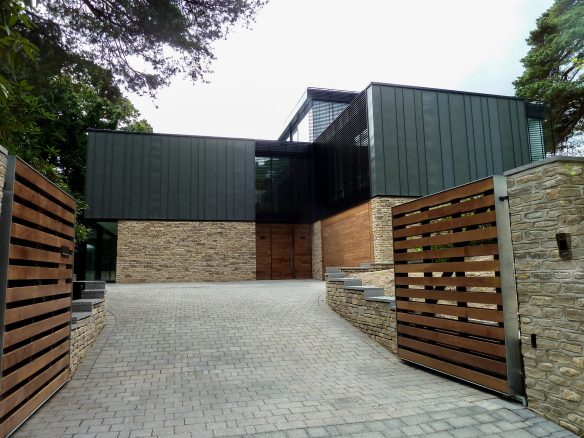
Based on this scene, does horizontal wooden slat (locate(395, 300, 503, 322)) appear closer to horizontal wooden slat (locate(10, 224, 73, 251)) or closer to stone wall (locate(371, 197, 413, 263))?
horizontal wooden slat (locate(10, 224, 73, 251))

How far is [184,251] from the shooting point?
61.0ft

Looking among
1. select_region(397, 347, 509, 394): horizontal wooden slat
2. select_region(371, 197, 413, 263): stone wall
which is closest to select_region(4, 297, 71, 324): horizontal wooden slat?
select_region(397, 347, 509, 394): horizontal wooden slat

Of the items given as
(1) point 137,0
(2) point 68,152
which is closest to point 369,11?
(1) point 137,0

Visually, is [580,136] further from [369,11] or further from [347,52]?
[369,11]

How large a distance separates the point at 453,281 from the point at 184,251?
48.6ft

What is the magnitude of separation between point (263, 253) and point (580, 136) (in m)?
15.2

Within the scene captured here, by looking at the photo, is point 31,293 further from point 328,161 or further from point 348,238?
point 328,161

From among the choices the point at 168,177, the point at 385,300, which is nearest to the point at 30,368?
the point at 385,300

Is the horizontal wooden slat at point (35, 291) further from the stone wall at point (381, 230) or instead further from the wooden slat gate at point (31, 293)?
the stone wall at point (381, 230)

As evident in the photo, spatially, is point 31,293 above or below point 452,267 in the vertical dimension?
below

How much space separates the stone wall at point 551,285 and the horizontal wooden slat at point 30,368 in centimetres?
513

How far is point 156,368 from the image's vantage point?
19.5ft

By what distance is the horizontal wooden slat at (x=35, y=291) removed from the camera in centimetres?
389

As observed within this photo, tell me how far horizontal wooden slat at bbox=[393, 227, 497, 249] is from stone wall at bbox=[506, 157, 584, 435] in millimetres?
276
